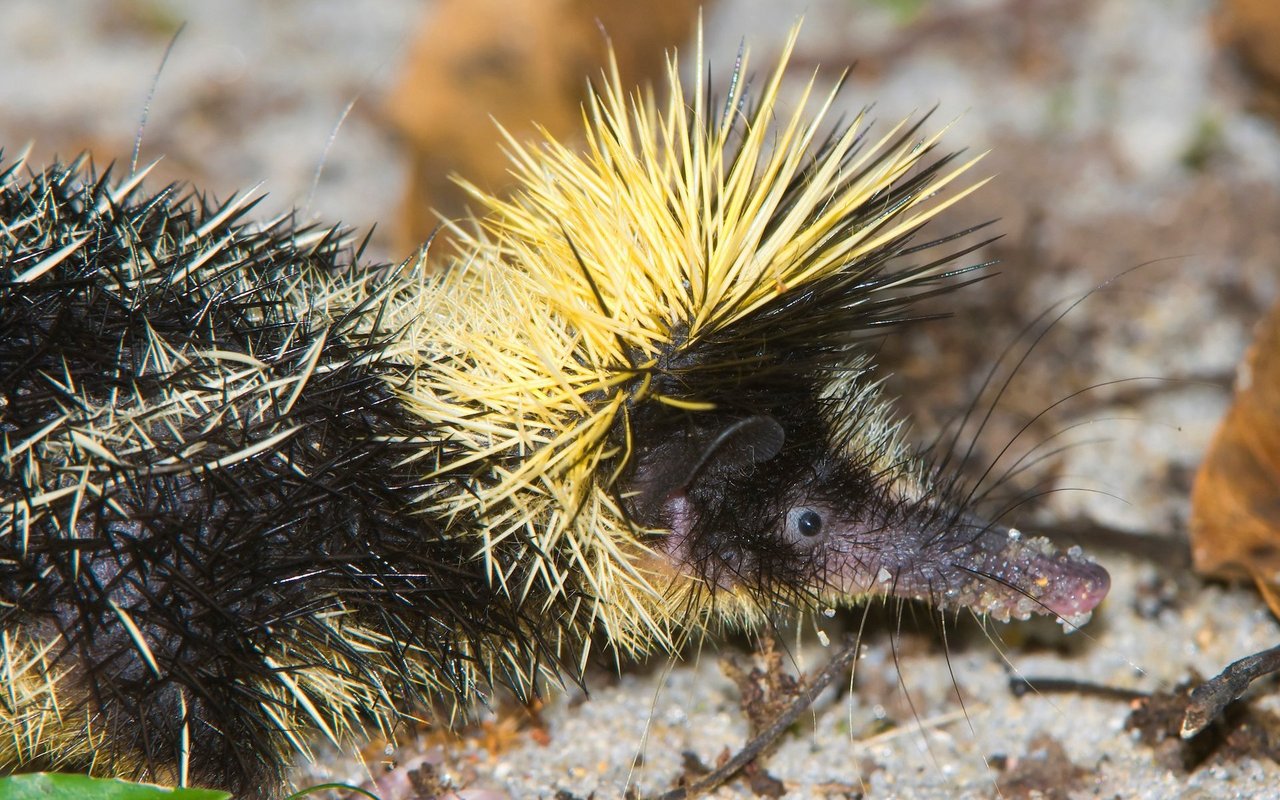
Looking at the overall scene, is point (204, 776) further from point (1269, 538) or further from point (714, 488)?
point (1269, 538)

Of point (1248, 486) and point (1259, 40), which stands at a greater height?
point (1259, 40)

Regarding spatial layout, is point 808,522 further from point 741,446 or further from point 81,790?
point 81,790

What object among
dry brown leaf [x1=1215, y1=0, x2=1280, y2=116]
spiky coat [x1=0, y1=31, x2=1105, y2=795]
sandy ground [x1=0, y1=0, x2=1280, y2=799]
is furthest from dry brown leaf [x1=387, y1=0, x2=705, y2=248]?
dry brown leaf [x1=1215, y1=0, x2=1280, y2=116]

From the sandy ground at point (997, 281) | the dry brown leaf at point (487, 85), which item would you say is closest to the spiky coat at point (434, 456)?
the sandy ground at point (997, 281)

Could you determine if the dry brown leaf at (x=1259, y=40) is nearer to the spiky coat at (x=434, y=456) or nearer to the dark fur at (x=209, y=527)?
the spiky coat at (x=434, y=456)

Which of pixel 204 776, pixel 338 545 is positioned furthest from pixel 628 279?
pixel 204 776

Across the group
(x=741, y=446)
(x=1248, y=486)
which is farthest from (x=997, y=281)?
(x=741, y=446)
